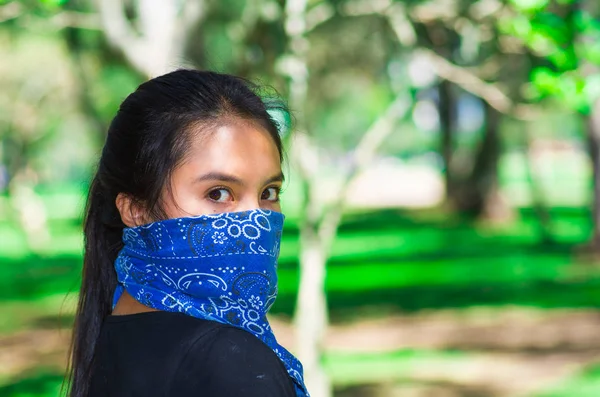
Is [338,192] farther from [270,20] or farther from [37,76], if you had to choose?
[37,76]

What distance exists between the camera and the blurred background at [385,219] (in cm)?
577

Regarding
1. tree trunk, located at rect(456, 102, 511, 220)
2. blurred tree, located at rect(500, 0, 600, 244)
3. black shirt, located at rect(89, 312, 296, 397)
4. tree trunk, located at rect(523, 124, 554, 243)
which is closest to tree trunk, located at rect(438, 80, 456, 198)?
tree trunk, located at rect(456, 102, 511, 220)

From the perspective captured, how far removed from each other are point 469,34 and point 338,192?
2.87 metres

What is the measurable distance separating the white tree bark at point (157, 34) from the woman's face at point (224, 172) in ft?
11.8

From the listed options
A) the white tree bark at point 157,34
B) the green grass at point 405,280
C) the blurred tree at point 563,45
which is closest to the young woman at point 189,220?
the white tree bark at point 157,34

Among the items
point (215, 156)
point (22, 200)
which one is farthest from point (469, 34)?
point (22, 200)

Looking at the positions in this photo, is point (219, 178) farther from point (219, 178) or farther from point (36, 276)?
point (36, 276)

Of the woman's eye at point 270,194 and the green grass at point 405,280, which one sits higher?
the woman's eye at point 270,194

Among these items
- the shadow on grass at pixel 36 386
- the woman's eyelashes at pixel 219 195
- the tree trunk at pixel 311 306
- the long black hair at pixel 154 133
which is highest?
the long black hair at pixel 154 133

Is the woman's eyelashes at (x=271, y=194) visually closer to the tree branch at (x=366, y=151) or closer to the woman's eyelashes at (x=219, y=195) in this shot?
the woman's eyelashes at (x=219, y=195)

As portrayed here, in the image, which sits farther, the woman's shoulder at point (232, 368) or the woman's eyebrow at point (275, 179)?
the woman's eyebrow at point (275, 179)

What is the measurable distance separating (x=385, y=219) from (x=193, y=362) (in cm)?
3356

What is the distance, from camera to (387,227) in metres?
30.8

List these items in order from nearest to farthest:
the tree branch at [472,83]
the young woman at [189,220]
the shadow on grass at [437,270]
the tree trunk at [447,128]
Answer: the young woman at [189,220]
the tree branch at [472,83]
the shadow on grass at [437,270]
the tree trunk at [447,128]
